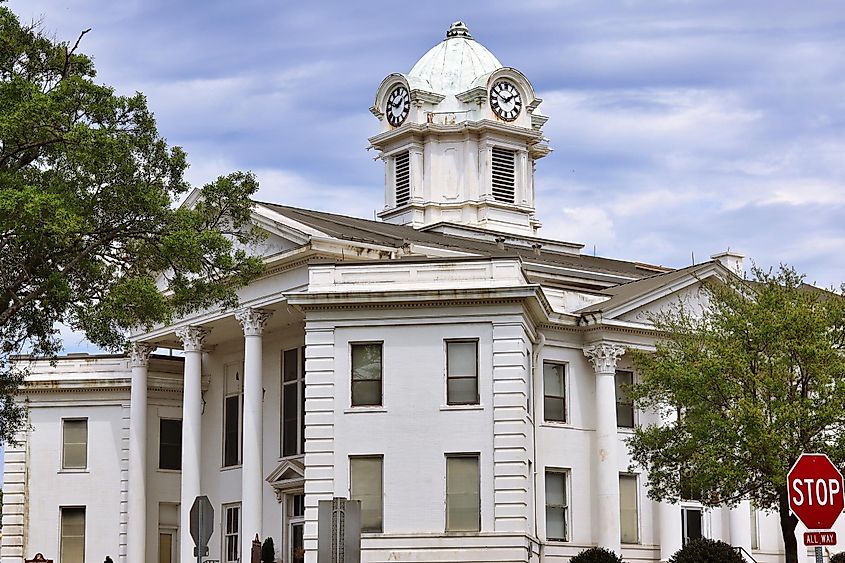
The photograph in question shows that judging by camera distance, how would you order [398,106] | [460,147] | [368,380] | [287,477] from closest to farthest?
[368,380] → [287,477] → [460,147] → [398,106]

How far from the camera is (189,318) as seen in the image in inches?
2088

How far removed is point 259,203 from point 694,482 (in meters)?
20.2

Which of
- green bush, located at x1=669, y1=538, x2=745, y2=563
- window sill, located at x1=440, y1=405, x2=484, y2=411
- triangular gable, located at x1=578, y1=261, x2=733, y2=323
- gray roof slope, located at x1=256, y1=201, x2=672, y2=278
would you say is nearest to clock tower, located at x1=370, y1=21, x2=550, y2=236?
gray roof slope, located at x1=256, y1=201, x2=672, y2=278

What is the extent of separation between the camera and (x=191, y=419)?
52.7 metres

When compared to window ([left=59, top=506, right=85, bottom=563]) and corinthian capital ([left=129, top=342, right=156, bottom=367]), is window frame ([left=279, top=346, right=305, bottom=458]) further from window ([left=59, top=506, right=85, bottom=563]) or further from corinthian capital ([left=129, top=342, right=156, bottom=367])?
window ([left=59, top=506, right=85, bottom=563])

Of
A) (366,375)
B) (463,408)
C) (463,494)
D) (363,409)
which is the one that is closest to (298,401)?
(366,375)

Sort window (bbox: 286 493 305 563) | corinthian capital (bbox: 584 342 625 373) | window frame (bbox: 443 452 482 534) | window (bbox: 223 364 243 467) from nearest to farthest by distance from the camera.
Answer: window frame (bbox: 443 452 482 534) → corinthian capital (bbox: 584 342 625 373) → window (bbox: 286 493 305 563) → window (bbox: 223 364 243 467)

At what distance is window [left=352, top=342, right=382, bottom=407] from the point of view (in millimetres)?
43531

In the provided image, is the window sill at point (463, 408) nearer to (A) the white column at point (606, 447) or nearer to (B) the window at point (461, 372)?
(B) the window at point (461, 372)

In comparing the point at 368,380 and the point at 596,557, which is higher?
the point at 368,380

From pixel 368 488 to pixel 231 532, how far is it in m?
12.0

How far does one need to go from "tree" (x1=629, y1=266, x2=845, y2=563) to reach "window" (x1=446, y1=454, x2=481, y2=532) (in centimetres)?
548

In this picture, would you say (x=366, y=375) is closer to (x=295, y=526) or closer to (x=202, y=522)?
(x=295, y=526)

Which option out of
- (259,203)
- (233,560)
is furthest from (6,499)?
(259,203)
